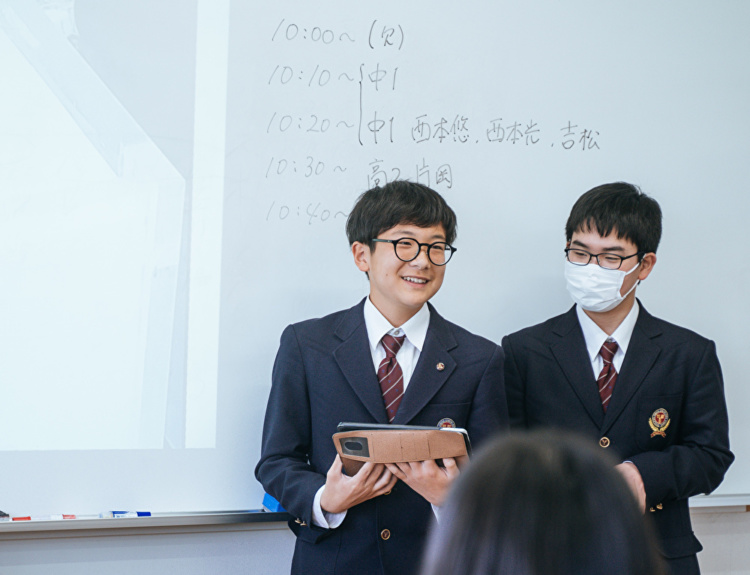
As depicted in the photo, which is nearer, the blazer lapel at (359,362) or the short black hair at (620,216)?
the blazer lapel at (359,362)

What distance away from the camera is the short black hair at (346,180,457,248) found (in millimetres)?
1765

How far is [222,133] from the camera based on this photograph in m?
2.03

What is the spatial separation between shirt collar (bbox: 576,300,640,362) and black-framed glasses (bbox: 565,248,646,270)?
0.54 ft

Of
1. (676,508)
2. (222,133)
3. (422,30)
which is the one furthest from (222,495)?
(422,30)

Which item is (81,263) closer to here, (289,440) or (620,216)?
(289,440)

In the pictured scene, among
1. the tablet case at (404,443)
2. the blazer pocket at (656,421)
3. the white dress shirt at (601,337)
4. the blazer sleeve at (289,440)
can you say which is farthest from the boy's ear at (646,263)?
the blazer sleeve at (289,440)

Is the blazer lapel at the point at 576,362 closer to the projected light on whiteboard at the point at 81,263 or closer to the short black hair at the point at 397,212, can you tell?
the short black hair at the point at 397,212

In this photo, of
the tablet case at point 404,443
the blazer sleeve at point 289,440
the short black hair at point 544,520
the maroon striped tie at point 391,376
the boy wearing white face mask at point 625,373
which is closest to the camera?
the short black hair at point 544,520

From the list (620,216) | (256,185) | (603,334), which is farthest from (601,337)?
(256,185)

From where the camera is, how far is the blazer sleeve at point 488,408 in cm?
172

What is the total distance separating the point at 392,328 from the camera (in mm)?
1782

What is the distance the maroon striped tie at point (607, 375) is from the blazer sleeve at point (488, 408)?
1.18ft

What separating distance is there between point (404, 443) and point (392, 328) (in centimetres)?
42

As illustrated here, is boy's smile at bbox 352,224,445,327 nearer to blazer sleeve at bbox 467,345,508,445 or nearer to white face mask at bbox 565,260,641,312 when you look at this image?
blazer sleeve at bbox 467,345,508,445
